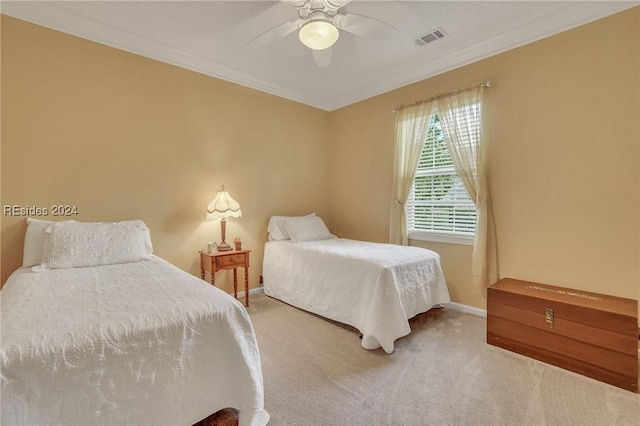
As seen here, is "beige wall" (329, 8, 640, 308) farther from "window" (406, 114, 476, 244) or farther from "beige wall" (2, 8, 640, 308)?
"window" (406, 114, 476, 244)

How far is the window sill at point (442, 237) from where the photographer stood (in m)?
3.00

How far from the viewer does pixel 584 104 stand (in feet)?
7.54

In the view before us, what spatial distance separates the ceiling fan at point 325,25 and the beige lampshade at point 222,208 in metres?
1.60

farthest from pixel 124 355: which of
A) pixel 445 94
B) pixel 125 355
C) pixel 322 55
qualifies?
pixel 445 94

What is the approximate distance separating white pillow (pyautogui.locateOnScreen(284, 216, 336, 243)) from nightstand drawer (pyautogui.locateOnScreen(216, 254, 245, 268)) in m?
0.66

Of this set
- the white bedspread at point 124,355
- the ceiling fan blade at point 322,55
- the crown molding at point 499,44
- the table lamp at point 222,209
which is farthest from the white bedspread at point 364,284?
→ the crown molding at point 499,44

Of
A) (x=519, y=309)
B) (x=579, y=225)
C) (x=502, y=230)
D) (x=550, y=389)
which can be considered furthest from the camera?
(x=502, y=230)

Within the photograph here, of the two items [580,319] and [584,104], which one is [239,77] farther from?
[580,319]

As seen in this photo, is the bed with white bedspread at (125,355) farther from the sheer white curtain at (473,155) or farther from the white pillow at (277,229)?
the sheer white curtain at (473,155)

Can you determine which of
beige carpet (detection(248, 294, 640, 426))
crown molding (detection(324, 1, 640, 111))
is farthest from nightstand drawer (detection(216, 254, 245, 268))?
crown molding (detection(324, 1, 640, 111))

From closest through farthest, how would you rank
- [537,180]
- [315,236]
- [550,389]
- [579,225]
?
[550,389] < [579,225] < [537,180] < [315,236]

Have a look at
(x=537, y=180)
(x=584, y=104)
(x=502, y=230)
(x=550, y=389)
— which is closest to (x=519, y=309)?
(x=550, y=389)

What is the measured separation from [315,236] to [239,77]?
2097 millimetres

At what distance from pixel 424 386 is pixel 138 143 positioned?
3.11 meters
